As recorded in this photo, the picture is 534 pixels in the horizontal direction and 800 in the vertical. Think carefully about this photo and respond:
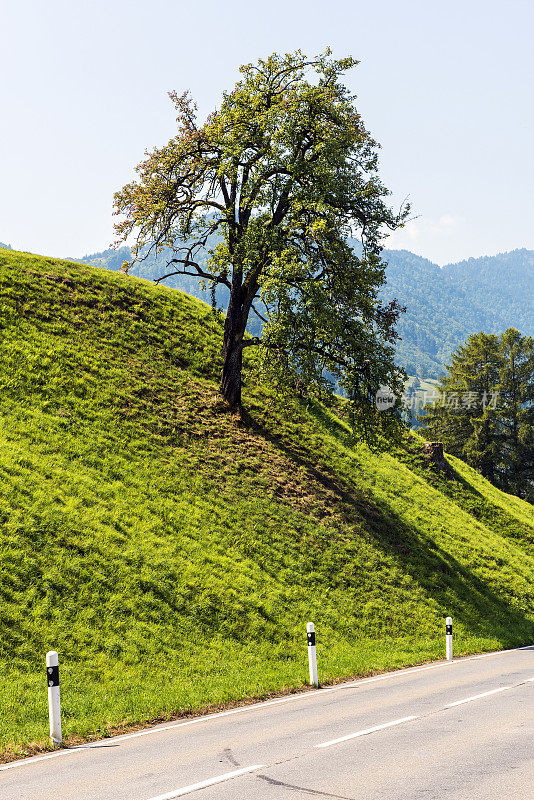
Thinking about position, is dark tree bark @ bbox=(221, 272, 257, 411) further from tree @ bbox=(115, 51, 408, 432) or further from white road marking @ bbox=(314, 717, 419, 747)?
white road marking @ bbox=(314, 717, 419, 747)

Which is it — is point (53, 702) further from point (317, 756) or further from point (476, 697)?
point (476, 697)

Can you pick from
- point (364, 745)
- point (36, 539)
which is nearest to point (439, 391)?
point (36, 539)

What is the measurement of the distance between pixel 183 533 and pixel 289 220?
14700mm

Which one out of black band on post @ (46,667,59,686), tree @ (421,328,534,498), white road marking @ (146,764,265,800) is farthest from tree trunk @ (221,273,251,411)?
tree @ (421,328,534,498)

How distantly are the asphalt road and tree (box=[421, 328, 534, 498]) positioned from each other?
1819 inches

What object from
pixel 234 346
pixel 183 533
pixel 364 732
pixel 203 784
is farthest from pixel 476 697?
pixel 234 346

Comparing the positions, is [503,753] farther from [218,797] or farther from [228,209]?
[228,209]

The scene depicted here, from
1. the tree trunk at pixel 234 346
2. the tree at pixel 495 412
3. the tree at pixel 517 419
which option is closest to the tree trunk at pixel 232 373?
the tree trunk at pixel 234 346

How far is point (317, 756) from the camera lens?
7.61 metres

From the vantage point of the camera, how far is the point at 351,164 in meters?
27.0

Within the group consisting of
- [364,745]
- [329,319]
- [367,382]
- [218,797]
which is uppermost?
[329,319]

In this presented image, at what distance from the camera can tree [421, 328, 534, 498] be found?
55188 mm

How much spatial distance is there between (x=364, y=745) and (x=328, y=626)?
10385 mm

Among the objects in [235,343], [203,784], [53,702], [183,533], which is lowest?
[53,702]
